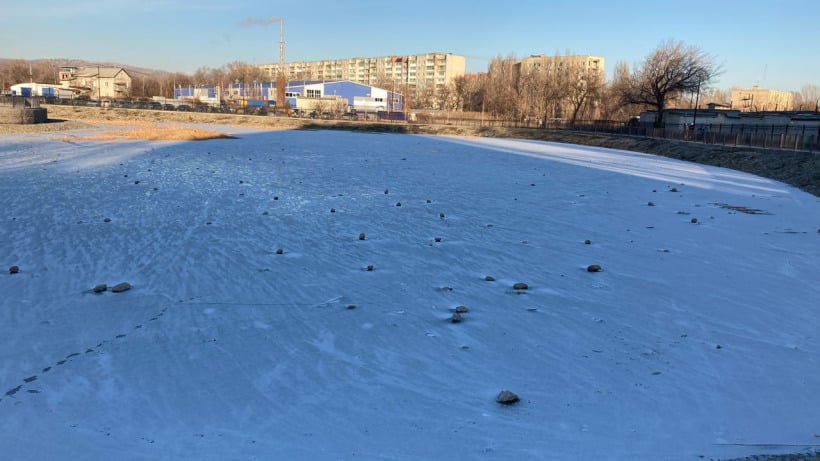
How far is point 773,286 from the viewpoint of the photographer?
8.08 m

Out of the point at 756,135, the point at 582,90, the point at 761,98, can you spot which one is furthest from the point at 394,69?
the point at 756,135

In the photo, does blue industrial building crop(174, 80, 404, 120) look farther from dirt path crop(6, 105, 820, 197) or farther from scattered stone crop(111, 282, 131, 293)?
scattered stone crop(111, 282, 131, 293)

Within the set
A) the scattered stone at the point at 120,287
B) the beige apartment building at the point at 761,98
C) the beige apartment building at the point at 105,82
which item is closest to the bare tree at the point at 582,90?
the beige apartment building at the point at 761,98

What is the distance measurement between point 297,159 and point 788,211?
1713 centimetres

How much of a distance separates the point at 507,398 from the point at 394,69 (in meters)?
168

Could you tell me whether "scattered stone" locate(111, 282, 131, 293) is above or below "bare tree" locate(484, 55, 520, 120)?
below

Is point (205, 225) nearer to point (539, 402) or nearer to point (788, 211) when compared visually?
point (539, 402)

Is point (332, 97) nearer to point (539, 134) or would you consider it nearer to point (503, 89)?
point (503, 89)

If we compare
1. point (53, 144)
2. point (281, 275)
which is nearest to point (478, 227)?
point (281, 275)

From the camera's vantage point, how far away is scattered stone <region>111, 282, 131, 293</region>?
7.08 m

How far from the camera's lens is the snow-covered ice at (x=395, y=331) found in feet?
13.8

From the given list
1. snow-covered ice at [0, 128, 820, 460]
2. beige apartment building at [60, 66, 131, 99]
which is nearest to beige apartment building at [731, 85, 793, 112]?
snow-covered ice at [0, 128, 820, 460]

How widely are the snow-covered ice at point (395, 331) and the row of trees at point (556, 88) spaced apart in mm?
47079

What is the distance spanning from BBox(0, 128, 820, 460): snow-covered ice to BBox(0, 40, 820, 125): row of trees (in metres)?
47.1
